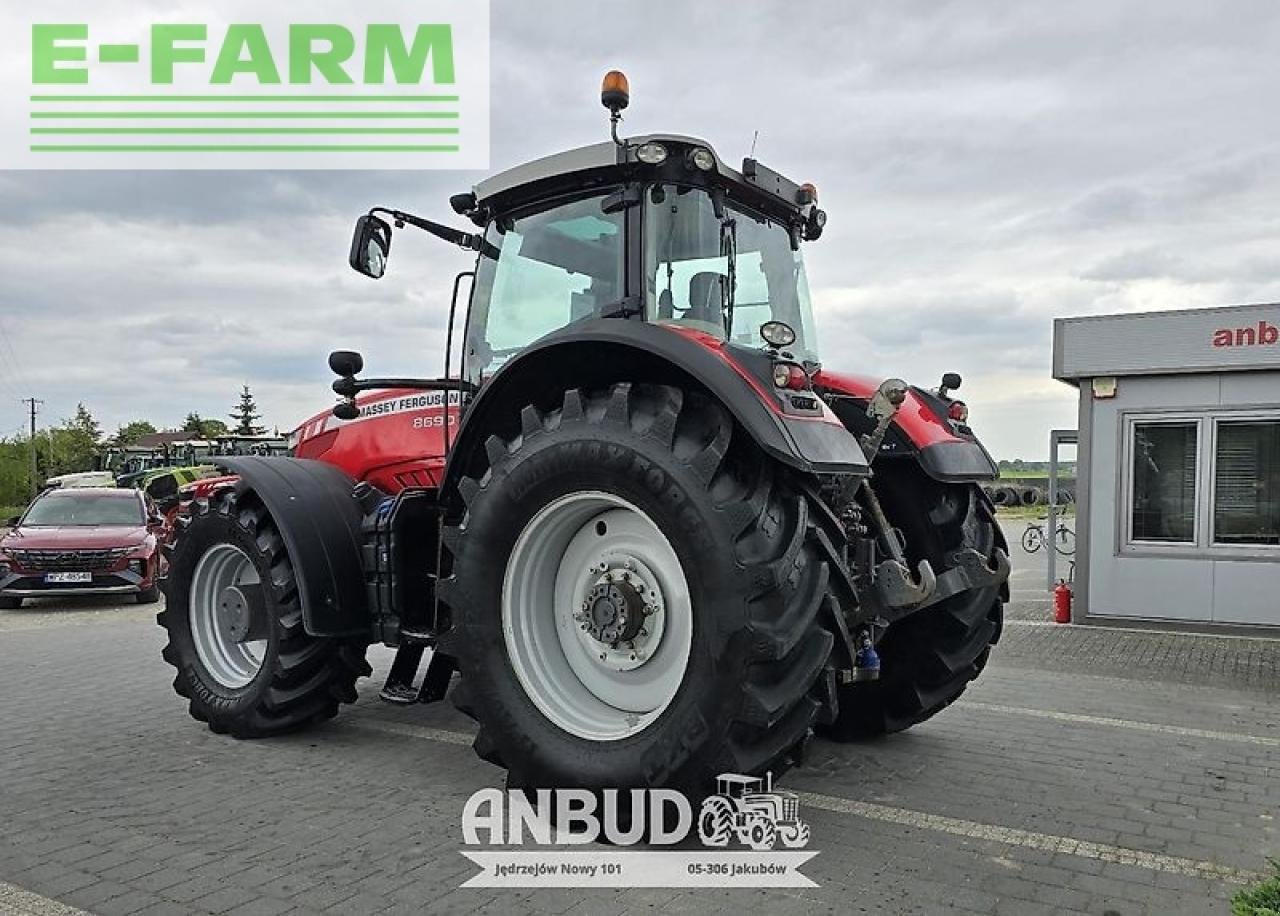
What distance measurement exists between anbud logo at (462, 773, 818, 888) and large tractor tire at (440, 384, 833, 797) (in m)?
0.12

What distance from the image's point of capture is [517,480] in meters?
3.95

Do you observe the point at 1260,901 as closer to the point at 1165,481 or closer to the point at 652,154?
the point at 652,154

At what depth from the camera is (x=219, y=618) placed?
18.8ft

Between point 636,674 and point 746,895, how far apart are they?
977 mm

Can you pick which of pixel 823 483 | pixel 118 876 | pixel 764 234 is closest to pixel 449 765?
pixel 118 876

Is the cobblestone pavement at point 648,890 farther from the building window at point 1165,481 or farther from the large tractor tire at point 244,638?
the building window at point 1165,481

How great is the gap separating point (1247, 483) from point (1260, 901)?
25.5ft

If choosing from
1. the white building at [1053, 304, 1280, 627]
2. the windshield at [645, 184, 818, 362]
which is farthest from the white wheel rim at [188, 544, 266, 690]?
the white building at [1053, 304, 1280, 627]

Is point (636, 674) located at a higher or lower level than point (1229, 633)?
higher

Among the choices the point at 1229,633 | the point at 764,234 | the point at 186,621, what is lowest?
the point at 1229,633

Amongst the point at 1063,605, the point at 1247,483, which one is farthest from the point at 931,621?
the point at 1247,483

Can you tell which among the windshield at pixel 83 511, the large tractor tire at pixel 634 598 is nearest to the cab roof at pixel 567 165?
the large tractor tire at pixel 634 598

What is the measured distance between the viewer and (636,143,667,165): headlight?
411 centimetres

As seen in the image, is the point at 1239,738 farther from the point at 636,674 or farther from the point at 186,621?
the point at 186,621
